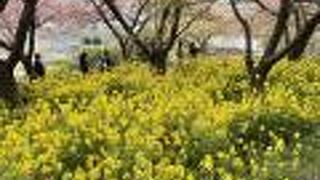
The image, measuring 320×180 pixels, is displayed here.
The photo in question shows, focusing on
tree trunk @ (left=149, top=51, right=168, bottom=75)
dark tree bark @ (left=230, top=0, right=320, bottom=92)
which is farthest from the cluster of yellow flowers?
tree trunk @ (left=149, top=51, right=168, bottom=75)

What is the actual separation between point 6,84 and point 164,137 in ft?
19.9

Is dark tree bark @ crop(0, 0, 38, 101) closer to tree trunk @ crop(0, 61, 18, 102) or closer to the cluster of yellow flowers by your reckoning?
tree trunk @ crop(0, 61, 18, 102)

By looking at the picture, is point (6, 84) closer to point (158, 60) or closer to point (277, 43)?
point (277, 43)

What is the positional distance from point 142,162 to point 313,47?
139ft

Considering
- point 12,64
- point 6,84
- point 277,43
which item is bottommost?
point 277,43

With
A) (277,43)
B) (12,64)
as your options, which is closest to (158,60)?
(277,43)

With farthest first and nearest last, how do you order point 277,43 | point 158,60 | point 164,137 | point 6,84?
1. point 158,60
2. point 277,43
3. point 6,84
4. point 164,137

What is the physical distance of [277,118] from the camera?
15219 millimetres

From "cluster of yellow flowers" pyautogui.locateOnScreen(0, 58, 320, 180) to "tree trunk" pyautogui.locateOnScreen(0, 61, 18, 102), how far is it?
58cm

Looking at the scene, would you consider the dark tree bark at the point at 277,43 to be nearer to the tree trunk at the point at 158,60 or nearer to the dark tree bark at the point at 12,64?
the dark tree bark at the point at 12,64

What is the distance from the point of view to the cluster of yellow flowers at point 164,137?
1124 centimetres

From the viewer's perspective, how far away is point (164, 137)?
13.3 metres

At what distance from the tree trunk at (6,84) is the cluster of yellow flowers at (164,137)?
0.58 metres

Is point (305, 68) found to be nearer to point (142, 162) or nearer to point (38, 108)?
point (38, 108)
